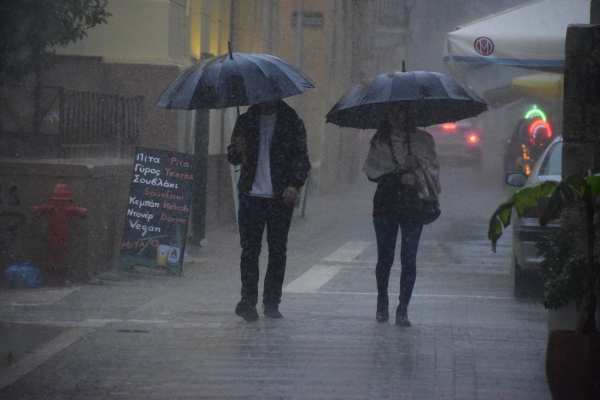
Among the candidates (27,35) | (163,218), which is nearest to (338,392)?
(163,218)

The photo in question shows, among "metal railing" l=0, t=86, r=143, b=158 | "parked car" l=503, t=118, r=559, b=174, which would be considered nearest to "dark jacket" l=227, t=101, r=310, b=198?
"metal railing" l=0, t=86, r=143, b=158

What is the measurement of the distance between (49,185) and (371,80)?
3.88m

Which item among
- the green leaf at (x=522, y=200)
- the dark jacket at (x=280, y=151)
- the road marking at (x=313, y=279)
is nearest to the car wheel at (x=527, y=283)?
the road marking at (x=313, y=279)

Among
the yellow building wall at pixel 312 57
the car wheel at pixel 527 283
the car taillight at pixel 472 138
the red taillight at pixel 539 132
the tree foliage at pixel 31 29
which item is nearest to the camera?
the car wheel at pixel 527 283

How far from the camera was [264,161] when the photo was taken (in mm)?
6832

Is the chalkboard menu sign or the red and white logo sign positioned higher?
the red and white logo sign

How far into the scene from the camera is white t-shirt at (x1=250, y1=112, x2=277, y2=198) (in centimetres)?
678

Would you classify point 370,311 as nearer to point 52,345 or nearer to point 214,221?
point 52,345

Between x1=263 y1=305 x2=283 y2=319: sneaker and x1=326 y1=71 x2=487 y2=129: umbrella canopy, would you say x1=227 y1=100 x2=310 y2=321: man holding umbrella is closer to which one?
x1=263 y1=305 x2=283 y2=319: sneaker

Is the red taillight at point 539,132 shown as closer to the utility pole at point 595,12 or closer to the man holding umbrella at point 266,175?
the man holding umbrella at point 266,175

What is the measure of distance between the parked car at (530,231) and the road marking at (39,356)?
12.8 feet

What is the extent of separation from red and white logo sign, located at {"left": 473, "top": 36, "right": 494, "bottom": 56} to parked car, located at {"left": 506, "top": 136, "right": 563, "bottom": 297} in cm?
210

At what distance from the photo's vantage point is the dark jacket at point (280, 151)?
6805mm

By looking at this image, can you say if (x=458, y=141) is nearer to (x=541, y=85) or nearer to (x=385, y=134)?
(x=541, y=85)
